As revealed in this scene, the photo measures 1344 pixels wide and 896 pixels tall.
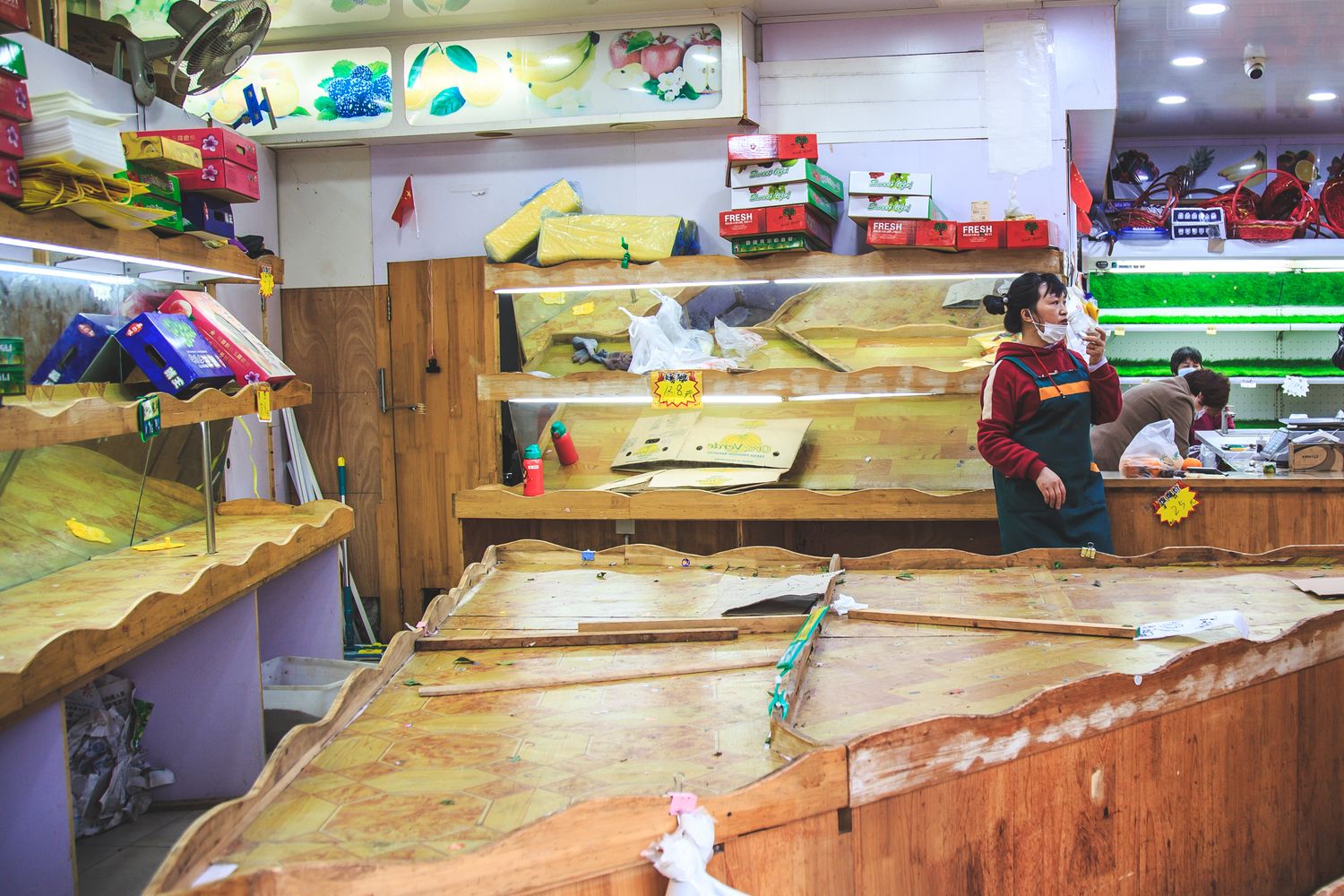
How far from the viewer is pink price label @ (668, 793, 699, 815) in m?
1.54

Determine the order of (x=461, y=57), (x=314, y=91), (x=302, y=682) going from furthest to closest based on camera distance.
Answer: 1. (x=314, y=91)
2. (x=461, y=57)
3. (x=302, y=682)

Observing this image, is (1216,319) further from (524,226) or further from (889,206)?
(524,226)

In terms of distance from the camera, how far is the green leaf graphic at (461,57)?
5.69 metres

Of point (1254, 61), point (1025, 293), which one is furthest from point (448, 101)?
Result: point (1254, 61)

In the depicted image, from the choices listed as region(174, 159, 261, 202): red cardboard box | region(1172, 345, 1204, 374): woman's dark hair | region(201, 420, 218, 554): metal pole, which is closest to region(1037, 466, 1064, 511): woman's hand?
Answer: region(201, 420, 218, 554): metal pole

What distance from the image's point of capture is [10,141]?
249 cm

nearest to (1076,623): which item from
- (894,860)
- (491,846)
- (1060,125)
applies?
(894,860)

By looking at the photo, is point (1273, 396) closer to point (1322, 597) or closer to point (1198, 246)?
point (1198, 246)

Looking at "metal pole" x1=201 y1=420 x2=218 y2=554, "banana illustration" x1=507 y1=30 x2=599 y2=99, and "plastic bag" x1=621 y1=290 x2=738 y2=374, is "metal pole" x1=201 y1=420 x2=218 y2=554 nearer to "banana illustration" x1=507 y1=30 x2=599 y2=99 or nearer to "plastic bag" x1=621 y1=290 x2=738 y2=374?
"plastic bag" x1=621 y1=290 x2=738 y2=374

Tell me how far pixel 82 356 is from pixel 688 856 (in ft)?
8.77

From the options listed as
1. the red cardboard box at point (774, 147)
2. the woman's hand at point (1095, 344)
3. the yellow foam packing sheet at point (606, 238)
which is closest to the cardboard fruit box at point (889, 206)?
the red cardboard box at point (774, 147)

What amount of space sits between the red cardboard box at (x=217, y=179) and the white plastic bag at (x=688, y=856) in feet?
8.99

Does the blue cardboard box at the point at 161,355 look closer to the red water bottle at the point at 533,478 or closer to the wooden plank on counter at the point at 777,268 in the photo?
the red water bottle at the point at 533,478

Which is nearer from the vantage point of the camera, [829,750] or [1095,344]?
[829,750]
